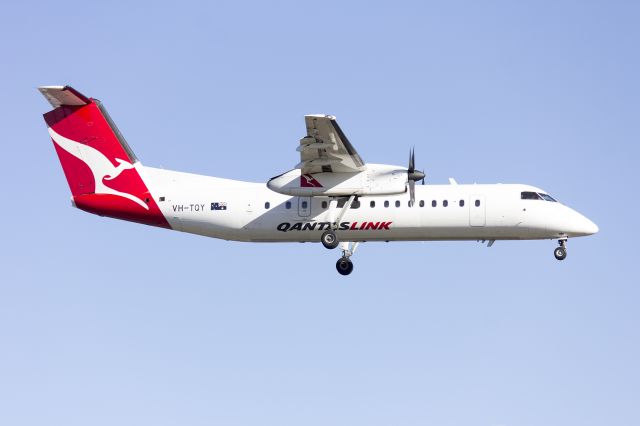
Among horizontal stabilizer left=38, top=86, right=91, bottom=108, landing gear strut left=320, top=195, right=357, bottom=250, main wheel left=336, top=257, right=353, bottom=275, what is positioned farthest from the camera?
main wheel left=336, top=257, right=353, bottom=275

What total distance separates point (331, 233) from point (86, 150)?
8039mm

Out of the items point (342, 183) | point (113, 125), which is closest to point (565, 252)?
point (342, 183)

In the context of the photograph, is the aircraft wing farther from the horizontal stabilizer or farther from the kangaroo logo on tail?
the horizontal stabilizer

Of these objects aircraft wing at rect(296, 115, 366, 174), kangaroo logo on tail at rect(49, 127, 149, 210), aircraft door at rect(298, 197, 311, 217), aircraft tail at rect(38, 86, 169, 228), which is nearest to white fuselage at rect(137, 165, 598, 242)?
aircraft door at rect(298, 197, 311, 217)

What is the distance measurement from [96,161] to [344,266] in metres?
8.18

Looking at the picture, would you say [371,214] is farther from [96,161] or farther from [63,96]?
[63,96]

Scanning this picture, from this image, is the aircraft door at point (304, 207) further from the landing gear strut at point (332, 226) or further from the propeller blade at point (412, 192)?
the propeller blade at point (412, 192)

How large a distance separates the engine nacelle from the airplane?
1.1 inches

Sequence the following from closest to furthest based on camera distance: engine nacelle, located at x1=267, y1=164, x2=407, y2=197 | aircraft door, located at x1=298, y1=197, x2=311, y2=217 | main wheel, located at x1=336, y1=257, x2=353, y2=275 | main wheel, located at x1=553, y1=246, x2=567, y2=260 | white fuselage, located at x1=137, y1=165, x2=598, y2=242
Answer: engine nacelle, located at x1=267, y1=164, x2=407, y2=197
white fuselage, located at x1=137, y1=165, x2=598, y2=242
main wheel, located at x1=553, y1=246, x2=567, y2=260
aircraft door, located at x1=298, y1=197, x2=311, y2=217
main wheel, located at x1=336, y1=257, x2=353, y2=275

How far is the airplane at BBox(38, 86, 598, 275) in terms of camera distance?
27.7 meters

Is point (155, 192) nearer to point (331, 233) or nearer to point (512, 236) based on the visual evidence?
point (331, 233)

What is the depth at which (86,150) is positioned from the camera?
1179 inches

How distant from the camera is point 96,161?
2983 centimetres

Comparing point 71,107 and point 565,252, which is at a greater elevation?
point 71,107
